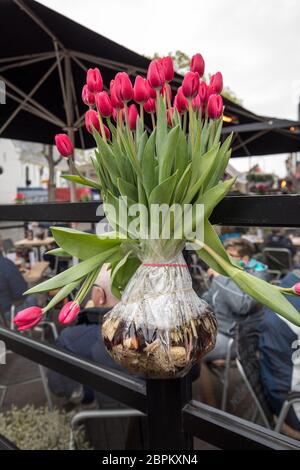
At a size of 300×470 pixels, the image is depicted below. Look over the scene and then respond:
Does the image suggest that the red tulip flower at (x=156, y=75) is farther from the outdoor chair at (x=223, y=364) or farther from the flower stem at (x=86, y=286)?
the outdoor chair at (x=223, y=364)

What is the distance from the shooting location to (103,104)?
0.54m

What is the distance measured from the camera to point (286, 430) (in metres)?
1.46

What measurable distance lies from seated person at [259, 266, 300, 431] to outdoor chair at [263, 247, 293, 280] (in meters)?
2.81

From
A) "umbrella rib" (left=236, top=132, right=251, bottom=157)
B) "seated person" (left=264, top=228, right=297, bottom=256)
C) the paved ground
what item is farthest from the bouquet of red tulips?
"umbrella rib" (left=236, top=132, right=251, bottom=157)

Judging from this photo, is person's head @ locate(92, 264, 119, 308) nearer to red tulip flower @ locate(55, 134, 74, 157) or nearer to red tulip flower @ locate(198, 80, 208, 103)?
red tulip flower @ locate(55, 134, 74, 157)

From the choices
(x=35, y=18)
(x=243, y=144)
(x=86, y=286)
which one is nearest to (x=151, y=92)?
(x=86, y=286)

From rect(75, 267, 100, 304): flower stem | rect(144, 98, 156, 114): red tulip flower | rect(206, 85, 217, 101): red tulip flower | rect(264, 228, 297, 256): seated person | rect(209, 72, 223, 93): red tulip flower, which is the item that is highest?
rect(209, 72, 223, 93): red tulip flower

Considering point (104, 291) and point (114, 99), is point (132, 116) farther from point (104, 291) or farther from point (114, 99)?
point (104, 291)

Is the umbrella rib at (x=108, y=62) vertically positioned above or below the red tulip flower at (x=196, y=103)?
above

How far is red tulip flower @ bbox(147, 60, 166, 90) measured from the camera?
1.68 ft

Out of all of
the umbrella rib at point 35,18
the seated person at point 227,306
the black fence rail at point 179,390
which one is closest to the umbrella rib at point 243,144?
the umbrella rib at point 35,18

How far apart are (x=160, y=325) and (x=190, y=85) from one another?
0.35 meters

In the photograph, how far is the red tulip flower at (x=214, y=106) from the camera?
0.54m

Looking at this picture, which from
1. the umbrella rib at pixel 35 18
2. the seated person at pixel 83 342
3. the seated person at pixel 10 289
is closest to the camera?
the seated person at pixel 83 342
